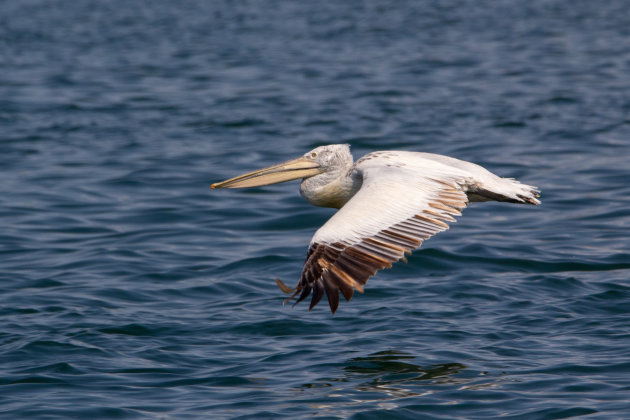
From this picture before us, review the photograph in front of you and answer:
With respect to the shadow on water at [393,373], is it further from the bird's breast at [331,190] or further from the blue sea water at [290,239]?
the bird's breast at [331,190]

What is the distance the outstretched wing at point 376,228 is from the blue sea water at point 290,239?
0.67 meters

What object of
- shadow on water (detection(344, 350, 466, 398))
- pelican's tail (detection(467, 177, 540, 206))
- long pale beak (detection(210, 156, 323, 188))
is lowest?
shadow on water (detection(344, 350, 466, 398))

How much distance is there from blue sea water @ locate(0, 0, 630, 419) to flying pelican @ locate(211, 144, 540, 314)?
724 millimetres

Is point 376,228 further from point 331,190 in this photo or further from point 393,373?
point 331,190

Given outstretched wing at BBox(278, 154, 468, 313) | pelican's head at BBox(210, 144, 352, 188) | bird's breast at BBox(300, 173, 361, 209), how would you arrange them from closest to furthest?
1. outstretched wing at BBox(278, 154, 468, 313)
2. bird's breast at BBox(300, 173, 361, 209)
3. pelican's head at BBox(210, 144, 352, 188)

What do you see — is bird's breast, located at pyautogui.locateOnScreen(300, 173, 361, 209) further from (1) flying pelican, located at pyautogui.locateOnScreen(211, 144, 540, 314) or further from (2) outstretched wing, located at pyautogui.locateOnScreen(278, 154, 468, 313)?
(2) outstretched wing, located at pyautogui.locateOnScreen(278, 154, 468, 313)

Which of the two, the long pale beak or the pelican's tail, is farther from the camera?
the long pale beak

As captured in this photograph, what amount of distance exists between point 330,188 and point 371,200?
1.37m

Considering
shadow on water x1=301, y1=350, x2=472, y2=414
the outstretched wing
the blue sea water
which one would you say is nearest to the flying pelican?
the outstretched wing

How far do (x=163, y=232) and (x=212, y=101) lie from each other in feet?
20.8

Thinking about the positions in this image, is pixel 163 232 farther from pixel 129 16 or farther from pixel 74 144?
pixel 129 16

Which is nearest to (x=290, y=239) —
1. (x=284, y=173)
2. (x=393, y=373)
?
(x=284, y=173)

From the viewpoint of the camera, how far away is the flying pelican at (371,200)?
541cm

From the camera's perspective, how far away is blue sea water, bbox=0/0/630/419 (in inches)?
225
